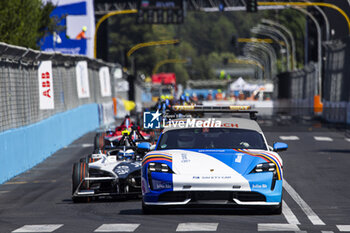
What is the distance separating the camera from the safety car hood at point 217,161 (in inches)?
421

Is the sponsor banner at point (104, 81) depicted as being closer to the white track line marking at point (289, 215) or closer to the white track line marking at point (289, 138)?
the white track line marking at point (289, 138)

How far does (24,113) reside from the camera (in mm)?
22453

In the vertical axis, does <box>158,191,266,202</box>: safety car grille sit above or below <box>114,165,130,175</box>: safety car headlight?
above

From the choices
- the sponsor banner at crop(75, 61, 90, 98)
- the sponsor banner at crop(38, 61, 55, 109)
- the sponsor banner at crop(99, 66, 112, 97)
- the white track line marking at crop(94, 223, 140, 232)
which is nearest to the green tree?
the sponsor banner at crop(75, 61, 90, 98)

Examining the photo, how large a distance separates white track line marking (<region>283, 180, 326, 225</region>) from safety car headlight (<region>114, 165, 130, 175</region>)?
2568 mm

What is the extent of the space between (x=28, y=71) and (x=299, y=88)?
4907 cm

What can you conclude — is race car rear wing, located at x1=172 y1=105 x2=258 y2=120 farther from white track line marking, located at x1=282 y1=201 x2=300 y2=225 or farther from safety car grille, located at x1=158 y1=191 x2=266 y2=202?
safety car grille, located at x1=158 y1=191 x2=266 y2=202

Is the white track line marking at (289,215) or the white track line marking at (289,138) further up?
the white track line marking at (289,215)

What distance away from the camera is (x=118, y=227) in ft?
34.0

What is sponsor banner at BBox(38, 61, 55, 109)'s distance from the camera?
78.8ft

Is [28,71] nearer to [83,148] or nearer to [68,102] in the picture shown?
[83,148]

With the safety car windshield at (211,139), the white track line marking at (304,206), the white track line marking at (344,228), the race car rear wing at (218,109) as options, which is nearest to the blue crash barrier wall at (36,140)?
the white track line marking at (304,206)

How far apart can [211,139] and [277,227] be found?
2.10 metres

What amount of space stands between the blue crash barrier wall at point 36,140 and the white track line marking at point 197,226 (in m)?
8.34
